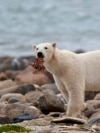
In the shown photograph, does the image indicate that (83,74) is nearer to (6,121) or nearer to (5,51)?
(6,121)

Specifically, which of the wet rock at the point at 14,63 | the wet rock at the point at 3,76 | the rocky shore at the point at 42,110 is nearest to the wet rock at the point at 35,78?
the rocky shore at the point at 42,110

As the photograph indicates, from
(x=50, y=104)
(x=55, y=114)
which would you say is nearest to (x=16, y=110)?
(x=55, y=114)

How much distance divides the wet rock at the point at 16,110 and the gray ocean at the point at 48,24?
17.0 meters

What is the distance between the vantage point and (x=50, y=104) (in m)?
11.4

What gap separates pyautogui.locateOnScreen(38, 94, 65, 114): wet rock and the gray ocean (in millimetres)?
16601

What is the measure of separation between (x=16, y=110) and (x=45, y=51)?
5.72 feet

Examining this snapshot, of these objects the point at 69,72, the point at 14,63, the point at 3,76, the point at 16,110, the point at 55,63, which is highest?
the point at 14,63

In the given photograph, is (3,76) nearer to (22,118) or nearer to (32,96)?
(32,96)

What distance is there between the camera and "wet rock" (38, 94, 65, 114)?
37.3 ft

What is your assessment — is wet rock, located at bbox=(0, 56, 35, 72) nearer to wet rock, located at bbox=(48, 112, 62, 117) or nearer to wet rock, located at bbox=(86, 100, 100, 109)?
wet rock, located at bbox=(86, 100, 100, 109)

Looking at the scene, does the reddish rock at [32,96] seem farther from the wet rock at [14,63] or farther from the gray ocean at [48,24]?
the gray ocean at [48,24]

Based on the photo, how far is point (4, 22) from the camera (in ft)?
139

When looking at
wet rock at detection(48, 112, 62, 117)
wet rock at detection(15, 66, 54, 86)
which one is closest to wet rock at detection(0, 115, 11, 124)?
wet rock at detection(48, 112, 62, 117)

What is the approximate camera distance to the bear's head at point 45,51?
31.1 ft
